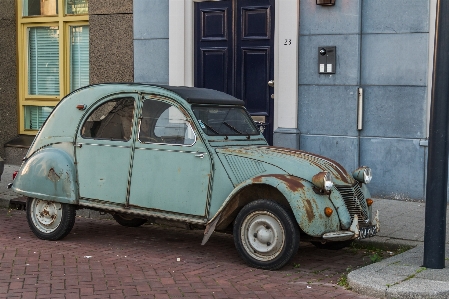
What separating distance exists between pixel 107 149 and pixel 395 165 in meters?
4.76

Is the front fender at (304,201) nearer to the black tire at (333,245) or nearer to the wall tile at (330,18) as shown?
the black tire at (333,245)

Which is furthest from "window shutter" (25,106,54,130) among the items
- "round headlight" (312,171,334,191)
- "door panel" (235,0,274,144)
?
"round headlight" (312,171,334,191)

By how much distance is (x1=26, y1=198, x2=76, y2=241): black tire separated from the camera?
333 inches

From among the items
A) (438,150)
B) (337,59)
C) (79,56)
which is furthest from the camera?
(79,56)

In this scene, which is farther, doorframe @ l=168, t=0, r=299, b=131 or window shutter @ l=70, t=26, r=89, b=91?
window shutter @ l=70, t=26, r=89, b=91

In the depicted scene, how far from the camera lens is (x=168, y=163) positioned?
7.80m

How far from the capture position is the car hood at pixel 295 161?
7363 millimetres

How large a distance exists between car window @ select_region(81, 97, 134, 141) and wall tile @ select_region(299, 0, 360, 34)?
177 inches

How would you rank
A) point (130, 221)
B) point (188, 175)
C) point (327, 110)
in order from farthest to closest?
point (327, 110) < point (130, 221) < point (188, 175)

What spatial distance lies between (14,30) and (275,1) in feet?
19.5

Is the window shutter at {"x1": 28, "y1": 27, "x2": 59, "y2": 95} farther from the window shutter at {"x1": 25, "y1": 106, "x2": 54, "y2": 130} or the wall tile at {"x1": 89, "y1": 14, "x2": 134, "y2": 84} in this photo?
the wall tile at {"x1": 89, "y1": 14, "x2": 134, "y2": 84}

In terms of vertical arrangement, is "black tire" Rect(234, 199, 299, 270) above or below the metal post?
below

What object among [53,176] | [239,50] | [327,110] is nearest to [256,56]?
[239,50]

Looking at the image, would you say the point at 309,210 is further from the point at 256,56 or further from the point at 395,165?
the point at 256,56
